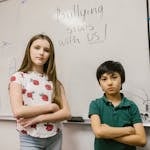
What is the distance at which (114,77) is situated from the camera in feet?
5.23

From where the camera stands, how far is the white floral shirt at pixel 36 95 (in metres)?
1.66

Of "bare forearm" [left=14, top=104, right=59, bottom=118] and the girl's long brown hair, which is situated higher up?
the girl's long brown hair

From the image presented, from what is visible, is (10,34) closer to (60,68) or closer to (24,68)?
(60,68)

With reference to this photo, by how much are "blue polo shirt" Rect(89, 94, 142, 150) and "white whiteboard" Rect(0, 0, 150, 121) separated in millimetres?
269

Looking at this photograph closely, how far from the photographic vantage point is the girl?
1.63 m

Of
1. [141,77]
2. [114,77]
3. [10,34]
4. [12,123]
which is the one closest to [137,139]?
[114,77]

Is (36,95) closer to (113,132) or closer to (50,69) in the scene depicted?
(50,69)

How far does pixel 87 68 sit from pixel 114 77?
50 cm

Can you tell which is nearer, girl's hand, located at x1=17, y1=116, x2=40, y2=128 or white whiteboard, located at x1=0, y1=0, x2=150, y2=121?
girl's hand, located at x1=17, y1=116, x2=40, y2=128

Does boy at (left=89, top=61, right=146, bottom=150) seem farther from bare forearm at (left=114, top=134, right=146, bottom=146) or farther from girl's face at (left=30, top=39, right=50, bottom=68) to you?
girl's face at (left=30, top=39, right=50, bottom=68)

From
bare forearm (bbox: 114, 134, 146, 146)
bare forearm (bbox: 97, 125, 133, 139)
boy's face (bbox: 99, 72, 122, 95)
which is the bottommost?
bare forearm (bbox: 114, 134, 146, 146)

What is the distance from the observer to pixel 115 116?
157cm

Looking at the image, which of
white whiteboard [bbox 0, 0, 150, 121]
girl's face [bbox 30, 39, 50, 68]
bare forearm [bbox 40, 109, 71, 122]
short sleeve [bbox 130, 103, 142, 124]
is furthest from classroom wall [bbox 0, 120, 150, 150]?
girl's face [bbox 30, 39, 50, 68]

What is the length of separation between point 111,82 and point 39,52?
1.71 feet
